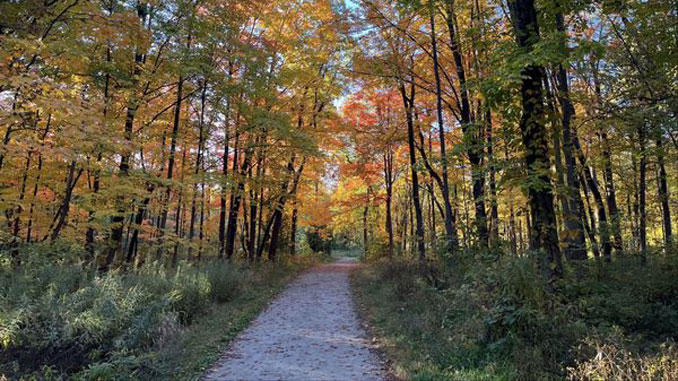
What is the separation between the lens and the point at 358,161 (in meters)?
19.5

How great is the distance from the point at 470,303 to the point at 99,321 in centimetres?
591

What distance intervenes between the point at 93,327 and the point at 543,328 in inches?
255

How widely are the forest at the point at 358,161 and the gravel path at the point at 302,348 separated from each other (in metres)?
0.38

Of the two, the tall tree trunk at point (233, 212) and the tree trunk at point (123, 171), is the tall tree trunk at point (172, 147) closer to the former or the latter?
the tree trunk at point (123, 171)

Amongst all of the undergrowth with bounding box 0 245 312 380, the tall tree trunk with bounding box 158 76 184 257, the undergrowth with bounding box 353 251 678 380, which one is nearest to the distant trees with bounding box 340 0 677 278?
the undergrowth with bounding box 353 251 678 380

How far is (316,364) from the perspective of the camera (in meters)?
5.74

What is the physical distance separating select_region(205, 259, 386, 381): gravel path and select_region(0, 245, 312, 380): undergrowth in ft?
1.48

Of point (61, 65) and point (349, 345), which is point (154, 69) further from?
point (349, 345)

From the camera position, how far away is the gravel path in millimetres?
5387

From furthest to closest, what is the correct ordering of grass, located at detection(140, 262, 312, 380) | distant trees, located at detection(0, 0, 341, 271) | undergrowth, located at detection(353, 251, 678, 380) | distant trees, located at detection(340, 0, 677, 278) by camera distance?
distant trees, located at detection(0, 0, 341, 271)
distant trees, located at detection(340, 0, 677, 278)
grass, located at detection(140, 262, 312, 380)
undergrowth, located at detection(353, 251, 678, 380)

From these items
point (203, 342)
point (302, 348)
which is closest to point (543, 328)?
point (302, 348)

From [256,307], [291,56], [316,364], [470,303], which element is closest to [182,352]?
[316,364]

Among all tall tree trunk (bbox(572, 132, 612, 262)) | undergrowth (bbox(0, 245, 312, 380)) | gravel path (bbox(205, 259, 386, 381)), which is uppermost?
tall tree trunk (bbox(572, 132, 612, 262))

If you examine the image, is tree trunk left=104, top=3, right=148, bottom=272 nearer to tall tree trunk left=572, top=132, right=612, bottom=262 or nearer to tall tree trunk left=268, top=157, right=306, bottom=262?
tall tree trunk left=268, top=157, right=306, bottom=262
